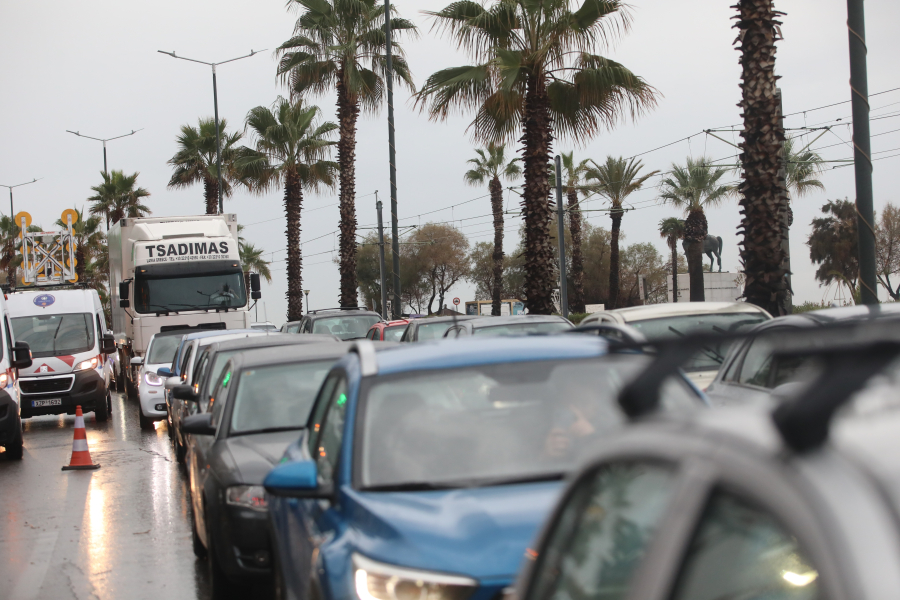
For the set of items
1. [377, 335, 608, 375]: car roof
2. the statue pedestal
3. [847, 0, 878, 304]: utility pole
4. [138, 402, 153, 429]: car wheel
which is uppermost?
[847, 0, 878, 304]: utility pole

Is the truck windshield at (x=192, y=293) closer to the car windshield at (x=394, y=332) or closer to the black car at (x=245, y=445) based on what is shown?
the car windshield at (x=394, y=332)

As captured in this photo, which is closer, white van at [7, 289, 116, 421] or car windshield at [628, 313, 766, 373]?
car windshield at [628, 313, 766, 373]

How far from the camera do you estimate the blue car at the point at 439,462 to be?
3.32 m

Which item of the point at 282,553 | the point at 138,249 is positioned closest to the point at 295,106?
the point at 138,249

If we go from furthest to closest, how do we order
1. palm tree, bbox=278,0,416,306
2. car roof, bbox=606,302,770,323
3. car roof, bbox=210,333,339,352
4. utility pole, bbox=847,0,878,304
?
palm tree, bbox=278,0,416,306, utility pole, bbox=847,0,878,304, car roof, bbox=606,302,770,323, car roof, bbox=210,333,339,352

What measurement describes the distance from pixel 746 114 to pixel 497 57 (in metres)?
8.87

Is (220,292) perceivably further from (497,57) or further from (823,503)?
(823,503)

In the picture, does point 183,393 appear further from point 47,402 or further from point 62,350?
point 62,350

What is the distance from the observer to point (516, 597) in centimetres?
222

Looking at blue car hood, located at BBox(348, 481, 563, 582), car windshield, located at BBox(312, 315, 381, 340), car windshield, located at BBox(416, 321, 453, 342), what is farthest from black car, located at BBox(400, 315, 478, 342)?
blue car hood, located at BBox(348, 481, 563, 582)

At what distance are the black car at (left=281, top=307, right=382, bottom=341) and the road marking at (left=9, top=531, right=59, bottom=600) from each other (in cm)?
1210

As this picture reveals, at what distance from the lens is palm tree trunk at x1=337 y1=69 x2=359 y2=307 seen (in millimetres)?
34812

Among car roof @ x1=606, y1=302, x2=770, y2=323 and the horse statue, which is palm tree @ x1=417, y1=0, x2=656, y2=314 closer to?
car roof @ x1=606, y1=302, x2=770, y2=323

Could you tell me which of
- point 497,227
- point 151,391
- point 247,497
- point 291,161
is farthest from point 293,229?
point 247,497
